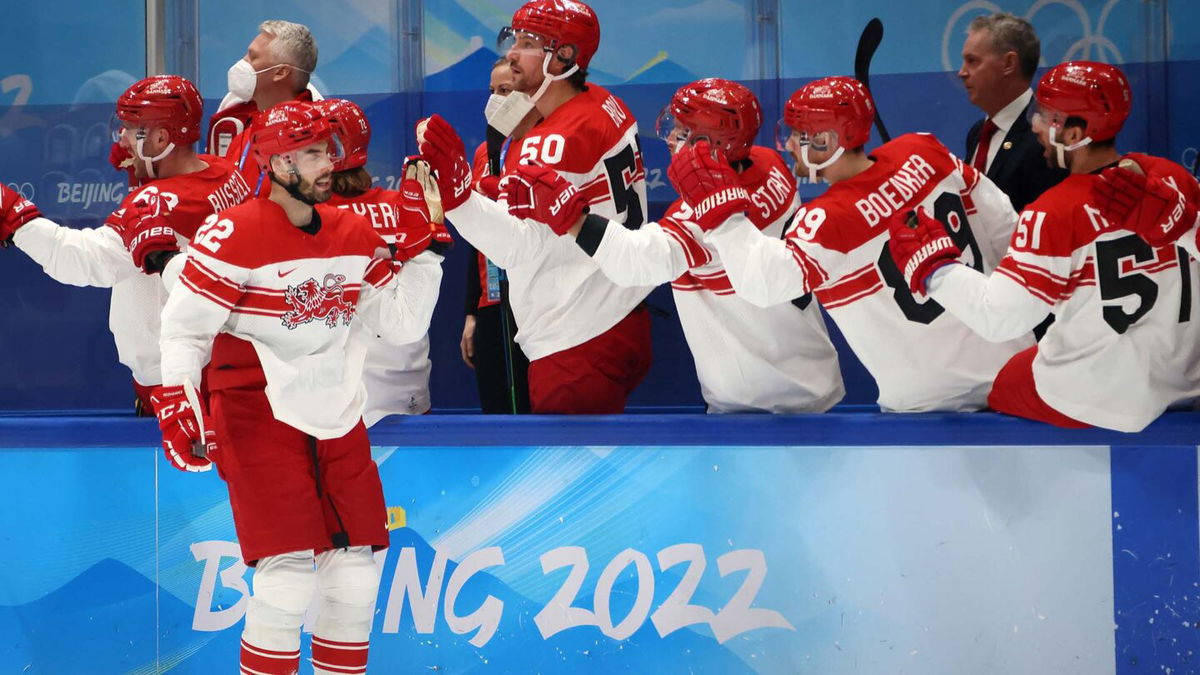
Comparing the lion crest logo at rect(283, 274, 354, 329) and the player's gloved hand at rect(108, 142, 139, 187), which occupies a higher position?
the player's gloved hand at rect(108, 142, 139, 187)

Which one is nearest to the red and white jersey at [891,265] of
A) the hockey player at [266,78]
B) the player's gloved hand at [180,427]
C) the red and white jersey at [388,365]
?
the red and white jersey at [388,365]

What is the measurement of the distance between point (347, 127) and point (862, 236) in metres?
1.33

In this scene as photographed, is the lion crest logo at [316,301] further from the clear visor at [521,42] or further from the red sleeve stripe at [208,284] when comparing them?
the clear visor at [521,42]

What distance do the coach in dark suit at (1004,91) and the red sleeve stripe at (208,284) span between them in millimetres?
2319

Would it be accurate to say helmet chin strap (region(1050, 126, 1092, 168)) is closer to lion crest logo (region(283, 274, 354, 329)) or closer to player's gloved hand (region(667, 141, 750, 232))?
player's gloved hand (region(667, 141, 750, 232))

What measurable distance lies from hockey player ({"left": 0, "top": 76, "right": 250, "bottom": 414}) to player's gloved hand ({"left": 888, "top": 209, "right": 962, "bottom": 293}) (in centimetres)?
182

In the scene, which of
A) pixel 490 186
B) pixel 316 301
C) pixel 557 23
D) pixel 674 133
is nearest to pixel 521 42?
pixel 557 23

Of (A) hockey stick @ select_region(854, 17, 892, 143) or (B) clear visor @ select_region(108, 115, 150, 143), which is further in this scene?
(A) hockey stick @ select_region(854, 17, 892, 143)

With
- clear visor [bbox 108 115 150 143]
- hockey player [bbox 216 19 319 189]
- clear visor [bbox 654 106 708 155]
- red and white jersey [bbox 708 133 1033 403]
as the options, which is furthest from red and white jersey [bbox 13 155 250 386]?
red and white jersey [bbox 708 133 1033 403]

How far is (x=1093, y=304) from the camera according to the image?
330 cm

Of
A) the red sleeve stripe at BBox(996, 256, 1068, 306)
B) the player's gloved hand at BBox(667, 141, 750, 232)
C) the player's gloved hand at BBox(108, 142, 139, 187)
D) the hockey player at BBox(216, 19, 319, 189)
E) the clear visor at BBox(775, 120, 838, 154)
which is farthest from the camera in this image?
the hockey player at BBox(216, 19, 319, 189)

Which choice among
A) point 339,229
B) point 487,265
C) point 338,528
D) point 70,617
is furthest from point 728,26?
point 70,617

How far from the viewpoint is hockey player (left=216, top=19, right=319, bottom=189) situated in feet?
14.4

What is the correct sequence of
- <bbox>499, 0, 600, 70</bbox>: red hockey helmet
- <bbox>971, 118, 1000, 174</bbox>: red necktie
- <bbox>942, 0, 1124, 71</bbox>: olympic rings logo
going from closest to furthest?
<bbox>499, 0, 600, 70</bbox>: red hockey helmet < <bbox>971, 118, 1000, 174</bbox>: red necktie < <bbox>942, 0, 1124, 71</bbox>: olympic rings logo
